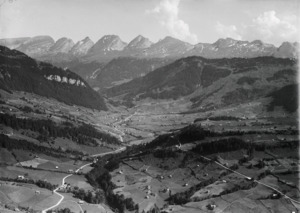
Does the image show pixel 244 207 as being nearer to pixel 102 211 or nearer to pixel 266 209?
pixel 266 209

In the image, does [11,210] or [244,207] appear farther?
[244,207]

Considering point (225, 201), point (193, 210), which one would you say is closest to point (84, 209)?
point (193, 210)

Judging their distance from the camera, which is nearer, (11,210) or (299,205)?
(11,210)

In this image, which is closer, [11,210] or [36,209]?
[11,210]

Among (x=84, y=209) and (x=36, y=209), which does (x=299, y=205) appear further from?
(x=36, y=209)

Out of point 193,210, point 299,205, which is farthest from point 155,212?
point 299,205

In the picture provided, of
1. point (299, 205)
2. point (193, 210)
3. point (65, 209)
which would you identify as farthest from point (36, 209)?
point (299, 205)

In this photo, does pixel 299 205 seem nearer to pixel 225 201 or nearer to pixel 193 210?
pixel 225 201
